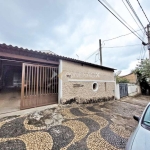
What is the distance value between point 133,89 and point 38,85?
13.9m

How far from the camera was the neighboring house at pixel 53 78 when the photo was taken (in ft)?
16.9

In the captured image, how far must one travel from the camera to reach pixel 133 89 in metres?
14.6

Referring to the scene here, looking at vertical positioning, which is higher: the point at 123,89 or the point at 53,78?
the point at 53,78

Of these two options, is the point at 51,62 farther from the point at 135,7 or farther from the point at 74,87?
the point at 135,7

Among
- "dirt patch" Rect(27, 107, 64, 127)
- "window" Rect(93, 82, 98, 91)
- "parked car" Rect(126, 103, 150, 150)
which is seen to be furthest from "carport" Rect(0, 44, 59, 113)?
"parked car" Rect(126, 103, 150, 150)

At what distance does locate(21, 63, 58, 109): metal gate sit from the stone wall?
64cm

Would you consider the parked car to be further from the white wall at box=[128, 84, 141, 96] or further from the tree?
the tree

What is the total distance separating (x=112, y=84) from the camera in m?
10.4

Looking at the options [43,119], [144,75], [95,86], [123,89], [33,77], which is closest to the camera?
[43,119]

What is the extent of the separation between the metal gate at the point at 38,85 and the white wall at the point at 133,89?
11122 millimetres

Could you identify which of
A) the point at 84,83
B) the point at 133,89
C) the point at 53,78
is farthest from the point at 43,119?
the point at 133,89

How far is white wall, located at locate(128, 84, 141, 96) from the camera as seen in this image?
1350 cm

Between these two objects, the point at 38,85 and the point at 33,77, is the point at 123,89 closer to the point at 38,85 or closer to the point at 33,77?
the point at 38,85

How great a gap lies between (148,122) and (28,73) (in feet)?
17.9
